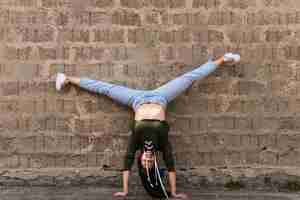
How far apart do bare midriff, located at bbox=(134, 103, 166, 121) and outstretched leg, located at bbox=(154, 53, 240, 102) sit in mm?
218

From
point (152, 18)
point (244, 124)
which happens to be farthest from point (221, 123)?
point (152, 18)

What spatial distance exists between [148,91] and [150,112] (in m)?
0.43

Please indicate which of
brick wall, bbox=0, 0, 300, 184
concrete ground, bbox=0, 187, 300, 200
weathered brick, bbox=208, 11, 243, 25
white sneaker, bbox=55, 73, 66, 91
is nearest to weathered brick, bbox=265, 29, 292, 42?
brick wall, bbox=0, 0, 300, 184

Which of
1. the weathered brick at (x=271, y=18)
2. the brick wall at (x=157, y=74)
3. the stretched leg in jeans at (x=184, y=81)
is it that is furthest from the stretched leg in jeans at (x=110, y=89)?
the weathered brick at (x=271, y=18)

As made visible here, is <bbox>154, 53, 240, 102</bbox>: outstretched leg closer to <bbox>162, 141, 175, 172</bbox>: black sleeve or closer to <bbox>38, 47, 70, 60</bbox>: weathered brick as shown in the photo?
<bbox>162, 141, 175, 172</bbox>: black sleeve

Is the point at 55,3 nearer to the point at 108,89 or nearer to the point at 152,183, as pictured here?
the point at 108,89

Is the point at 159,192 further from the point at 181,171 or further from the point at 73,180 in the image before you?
the point at 73,180

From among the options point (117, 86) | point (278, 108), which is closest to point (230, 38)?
point (278, 108)

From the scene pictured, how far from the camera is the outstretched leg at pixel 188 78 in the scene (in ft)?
17.6

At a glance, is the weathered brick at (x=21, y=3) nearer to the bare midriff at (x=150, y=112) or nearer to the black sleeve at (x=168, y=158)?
the bare midriff at (x=150, y=112)

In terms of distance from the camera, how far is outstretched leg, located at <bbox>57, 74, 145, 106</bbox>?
5402mm

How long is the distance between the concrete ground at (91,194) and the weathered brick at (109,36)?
1692 millimetres

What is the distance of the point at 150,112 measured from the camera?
16.8ft

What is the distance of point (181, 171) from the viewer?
5.61 metres
